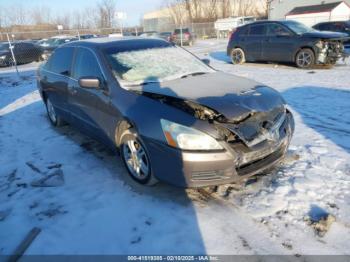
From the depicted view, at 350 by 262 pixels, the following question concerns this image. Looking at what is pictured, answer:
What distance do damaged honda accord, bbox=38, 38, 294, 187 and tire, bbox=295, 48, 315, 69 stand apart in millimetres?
7238

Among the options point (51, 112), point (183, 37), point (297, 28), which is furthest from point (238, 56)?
point (183, 37)

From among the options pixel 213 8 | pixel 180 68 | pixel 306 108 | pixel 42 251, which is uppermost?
pixel 213 8

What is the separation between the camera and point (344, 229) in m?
2.70

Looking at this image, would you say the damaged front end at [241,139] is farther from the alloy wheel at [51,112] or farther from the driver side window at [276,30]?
the driver side window at [276,30]

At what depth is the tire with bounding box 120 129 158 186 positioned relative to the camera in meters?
3.36

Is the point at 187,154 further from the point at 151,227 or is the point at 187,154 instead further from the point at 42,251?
the point at 42,251

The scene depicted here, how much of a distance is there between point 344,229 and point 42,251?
267 cm

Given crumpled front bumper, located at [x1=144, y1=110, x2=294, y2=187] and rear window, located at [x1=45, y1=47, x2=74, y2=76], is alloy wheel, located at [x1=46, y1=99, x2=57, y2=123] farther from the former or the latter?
crumpled front bumper, located at [x1=144, y1=110, x2=294, y2=187]

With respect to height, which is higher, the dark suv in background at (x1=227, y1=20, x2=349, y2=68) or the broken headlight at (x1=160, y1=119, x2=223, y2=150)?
the dark suv in background at (x1=227, y1=20, x2=349, y2=68)

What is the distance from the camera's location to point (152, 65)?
13.6 ft

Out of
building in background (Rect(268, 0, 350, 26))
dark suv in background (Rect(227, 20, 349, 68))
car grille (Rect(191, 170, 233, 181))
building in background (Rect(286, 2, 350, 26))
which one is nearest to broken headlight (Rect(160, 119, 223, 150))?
car grille (Rect(191, 170, 233, 181))

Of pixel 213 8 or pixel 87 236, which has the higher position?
pixel 213 8

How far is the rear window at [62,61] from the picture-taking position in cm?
483

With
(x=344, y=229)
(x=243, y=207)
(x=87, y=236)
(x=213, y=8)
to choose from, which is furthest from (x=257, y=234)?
(x=213, y=8)
